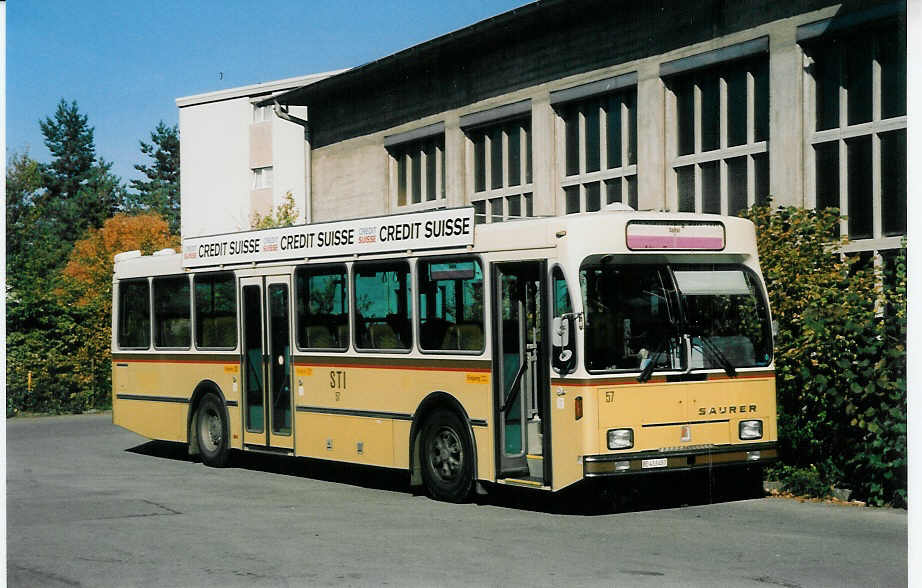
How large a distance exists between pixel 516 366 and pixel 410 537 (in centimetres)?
265

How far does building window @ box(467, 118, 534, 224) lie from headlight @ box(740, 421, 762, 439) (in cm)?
1344

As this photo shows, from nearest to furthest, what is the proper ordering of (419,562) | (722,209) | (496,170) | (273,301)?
(419,562) → (273,301) → (722,209) → (496,170)

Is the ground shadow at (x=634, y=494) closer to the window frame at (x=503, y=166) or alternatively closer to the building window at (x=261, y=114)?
the window frame at (x=503, y=166)

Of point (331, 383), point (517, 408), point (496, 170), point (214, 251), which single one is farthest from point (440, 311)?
point (496, 170)

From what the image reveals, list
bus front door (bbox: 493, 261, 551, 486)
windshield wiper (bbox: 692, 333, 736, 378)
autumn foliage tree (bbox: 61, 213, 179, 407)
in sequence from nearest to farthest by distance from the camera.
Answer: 1. windshield wiper (bbox: 692, 333, 736, 378)
2. bus front door (bbox: 493, 261, 551, 486)
3. autumn foliage tree (bbox: 61, 213, 179, 407)

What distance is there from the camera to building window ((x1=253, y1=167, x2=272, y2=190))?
58406 millimetres

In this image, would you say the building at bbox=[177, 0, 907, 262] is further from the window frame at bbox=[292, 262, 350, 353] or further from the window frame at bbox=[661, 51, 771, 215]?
the window frame at bbox=[292, 262, 350, 353]

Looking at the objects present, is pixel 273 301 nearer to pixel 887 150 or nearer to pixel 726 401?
pixel 726 401

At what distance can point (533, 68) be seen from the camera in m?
26.2

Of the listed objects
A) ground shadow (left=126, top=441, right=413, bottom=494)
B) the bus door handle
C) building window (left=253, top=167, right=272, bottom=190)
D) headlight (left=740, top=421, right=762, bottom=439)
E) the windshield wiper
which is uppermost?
building window (left=253, top=167, right=272, bottom=190)

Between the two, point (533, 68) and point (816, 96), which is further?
point (533, 68)

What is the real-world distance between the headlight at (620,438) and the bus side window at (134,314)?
1008 centimetres

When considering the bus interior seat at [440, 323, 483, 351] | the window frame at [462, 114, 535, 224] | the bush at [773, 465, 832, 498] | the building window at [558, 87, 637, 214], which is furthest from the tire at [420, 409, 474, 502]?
the window frame at [462, 114, 535, 224]

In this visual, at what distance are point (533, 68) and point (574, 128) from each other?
1.60 meters
